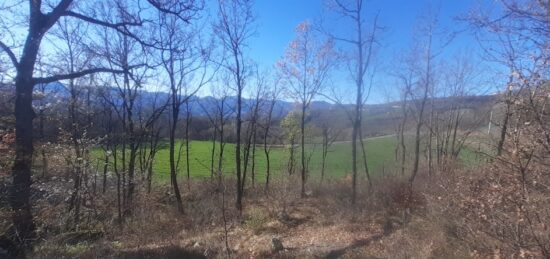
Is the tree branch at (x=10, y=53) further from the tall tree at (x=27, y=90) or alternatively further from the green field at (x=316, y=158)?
the green field at (x=316, y=158)

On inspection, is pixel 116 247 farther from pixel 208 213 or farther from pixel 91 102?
pixel 91 102

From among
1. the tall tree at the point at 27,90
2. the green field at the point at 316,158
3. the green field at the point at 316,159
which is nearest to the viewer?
the tall tree at the point at 27,90

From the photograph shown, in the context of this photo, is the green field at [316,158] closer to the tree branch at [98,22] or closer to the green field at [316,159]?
the green field at [316,159]

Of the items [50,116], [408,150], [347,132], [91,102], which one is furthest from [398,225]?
[347,132]

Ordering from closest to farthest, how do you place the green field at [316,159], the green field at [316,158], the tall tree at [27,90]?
1. the tall tree at [27,90]
2. the green field at [316,159]
3. the green field at [316,158]

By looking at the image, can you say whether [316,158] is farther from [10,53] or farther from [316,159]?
[10,53]

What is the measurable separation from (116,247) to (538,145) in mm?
9447

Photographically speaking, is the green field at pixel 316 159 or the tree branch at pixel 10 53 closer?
the tree branch at pixel 10 53

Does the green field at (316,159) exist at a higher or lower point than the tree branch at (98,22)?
lower

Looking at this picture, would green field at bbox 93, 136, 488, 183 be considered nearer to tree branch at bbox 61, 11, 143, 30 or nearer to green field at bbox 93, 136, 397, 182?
green field at bbox 93, 136, 397, 182

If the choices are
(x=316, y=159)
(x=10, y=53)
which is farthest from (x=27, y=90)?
(x=316, y=159)

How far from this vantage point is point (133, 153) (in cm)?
1962

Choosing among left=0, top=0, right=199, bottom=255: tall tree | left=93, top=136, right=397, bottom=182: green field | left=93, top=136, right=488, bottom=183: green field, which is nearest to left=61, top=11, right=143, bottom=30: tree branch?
left=0, top=0, right=199, bottom=255: tall tree

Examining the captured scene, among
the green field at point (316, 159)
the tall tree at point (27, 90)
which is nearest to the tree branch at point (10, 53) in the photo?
the tall tree at point (27, 90)
